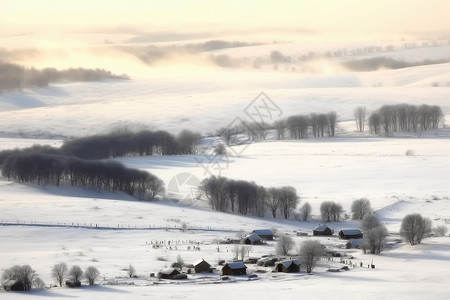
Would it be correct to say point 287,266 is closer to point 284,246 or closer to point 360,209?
point 284,246

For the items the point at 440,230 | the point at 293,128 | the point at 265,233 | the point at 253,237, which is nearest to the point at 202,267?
the point at 253,237

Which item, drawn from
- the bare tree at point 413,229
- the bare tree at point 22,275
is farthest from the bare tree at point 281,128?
the bare tree at point 22,275

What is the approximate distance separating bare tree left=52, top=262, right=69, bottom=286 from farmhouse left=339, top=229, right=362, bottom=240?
23.5 meters

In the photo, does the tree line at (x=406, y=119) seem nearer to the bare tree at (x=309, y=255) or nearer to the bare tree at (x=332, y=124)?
the bare tree at (x=332, y=124)

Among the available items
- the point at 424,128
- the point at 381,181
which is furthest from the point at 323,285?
the point at 424,128

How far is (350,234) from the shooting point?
60969mm

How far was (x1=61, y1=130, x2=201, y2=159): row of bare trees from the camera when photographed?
106 metres

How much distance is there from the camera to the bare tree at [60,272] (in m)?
43.0

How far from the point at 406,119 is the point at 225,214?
68.5 m

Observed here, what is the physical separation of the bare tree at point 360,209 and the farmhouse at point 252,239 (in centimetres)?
1313

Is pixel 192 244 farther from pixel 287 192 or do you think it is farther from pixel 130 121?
pixel 130 121

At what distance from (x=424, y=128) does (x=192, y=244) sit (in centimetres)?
7809

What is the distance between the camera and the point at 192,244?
56.4 metres

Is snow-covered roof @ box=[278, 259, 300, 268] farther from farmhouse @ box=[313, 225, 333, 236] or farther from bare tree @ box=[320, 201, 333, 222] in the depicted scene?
bare tree @ box=[320, 201, 333, 222]
